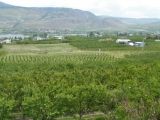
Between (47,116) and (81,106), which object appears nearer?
(47,116)

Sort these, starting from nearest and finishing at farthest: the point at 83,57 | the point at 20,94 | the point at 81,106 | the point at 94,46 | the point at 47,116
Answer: the point at 47,116
the point at 81,106
the point at 20,94
the point at 83,57
the point at 94,46

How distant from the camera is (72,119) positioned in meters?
35.9

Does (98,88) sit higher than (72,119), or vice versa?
(98,88)

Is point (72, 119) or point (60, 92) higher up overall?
point (60, 92)

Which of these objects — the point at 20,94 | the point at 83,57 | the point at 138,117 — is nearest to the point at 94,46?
the point at 83,57

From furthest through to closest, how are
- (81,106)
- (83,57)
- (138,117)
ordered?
(83,57) < (81,106) < (138,117)

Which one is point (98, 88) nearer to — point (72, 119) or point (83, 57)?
point (72, 119)

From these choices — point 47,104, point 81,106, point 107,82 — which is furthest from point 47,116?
point 107,82

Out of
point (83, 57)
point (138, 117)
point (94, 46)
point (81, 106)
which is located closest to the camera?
point (138, 117)

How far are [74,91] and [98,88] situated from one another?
7.34ft

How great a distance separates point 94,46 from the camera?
98188mm

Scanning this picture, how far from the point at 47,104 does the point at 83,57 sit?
45.5 metres

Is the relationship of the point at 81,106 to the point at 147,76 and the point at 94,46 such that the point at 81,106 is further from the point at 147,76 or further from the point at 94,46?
the point at 94,46

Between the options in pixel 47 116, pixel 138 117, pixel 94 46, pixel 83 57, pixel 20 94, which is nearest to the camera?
pixel 138 117
